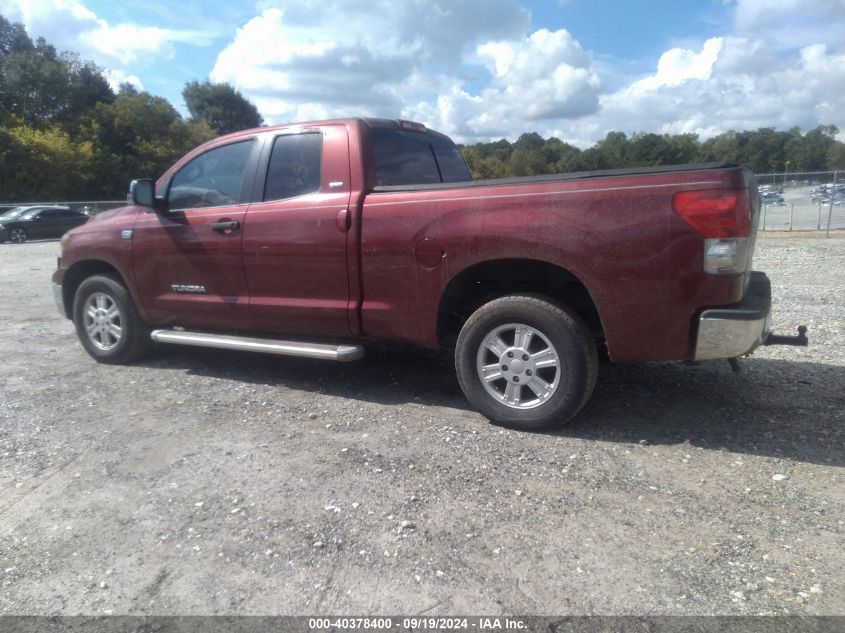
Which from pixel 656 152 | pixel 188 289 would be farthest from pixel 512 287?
pixel 656 152

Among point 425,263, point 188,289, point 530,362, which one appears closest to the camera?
point 530,362

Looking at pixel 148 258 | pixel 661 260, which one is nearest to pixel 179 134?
pixel 148 258

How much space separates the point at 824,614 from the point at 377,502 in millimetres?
1912

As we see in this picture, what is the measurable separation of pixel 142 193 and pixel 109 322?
50.1 inches

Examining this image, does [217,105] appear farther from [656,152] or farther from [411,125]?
[411,125]

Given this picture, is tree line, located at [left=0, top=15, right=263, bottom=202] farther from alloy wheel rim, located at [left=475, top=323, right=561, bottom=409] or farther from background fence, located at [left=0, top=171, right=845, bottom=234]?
alloy wheel rim, located at [left=475, top=323, right=561, bottom=409]

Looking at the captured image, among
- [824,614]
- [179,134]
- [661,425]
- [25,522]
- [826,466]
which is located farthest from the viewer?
[179,134]

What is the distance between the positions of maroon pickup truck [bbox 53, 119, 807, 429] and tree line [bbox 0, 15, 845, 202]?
23857 mm

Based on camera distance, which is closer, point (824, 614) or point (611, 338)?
point (824, 614)

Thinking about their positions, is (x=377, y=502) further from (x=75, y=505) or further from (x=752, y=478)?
(x=752, y=478)

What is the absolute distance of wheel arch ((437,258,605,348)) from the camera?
4.15 meters

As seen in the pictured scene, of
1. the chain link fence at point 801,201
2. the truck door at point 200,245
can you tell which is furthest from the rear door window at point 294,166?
the chain link fence at point 801,201

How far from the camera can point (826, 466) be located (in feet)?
11.7

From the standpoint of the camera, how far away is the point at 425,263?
4293 mm
